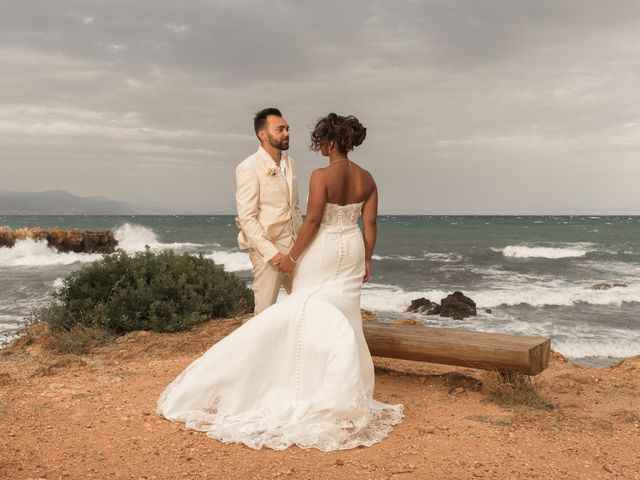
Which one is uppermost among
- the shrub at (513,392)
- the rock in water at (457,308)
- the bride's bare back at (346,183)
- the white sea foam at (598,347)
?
the bride's bare back at (346,183)

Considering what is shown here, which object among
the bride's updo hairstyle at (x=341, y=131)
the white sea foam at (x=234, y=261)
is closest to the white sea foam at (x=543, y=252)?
the white sea foam at (x=234, y=261)

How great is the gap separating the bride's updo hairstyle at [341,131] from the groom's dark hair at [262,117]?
A: 542mm

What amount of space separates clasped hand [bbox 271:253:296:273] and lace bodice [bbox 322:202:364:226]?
470 millimetres

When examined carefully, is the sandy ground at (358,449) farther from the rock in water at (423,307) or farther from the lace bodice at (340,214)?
the rock in water at (423,307)

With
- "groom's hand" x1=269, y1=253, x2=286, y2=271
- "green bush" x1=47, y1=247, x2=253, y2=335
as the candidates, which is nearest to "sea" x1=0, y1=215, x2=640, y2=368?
A: "green bush" x1=47, y1=247, x2=253, y2=335

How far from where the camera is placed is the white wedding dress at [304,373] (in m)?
4.70

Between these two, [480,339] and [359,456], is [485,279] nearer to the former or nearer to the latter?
[480,339]

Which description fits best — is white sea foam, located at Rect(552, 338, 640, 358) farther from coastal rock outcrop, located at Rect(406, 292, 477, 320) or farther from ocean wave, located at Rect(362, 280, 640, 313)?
ocean wave, located at Rect(362, 280, 640, 313)

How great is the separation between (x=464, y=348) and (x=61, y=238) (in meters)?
34.7

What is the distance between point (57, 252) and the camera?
3519 cm

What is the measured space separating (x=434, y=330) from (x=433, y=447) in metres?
1.80

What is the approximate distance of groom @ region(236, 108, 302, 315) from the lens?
556cm

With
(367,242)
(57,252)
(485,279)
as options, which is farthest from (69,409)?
(57,252)

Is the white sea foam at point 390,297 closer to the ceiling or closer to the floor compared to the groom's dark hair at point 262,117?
closer to the floor
